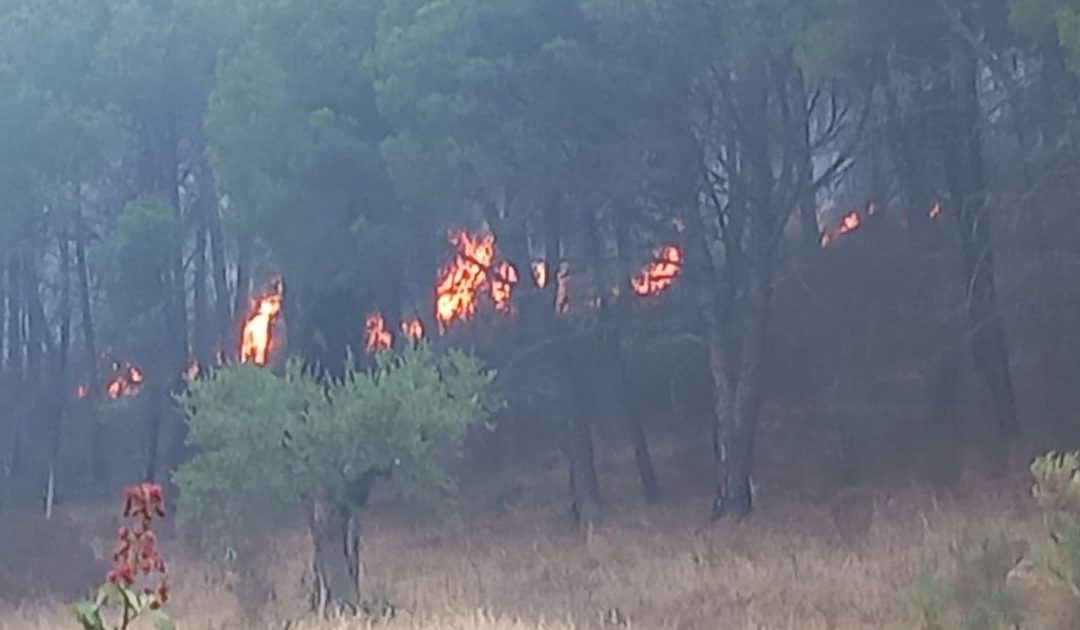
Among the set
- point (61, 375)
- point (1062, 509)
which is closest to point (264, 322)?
point (61, 375)

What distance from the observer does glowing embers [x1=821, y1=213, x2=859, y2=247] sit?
28266 millimetres

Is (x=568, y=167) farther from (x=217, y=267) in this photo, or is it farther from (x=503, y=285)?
(x=217, y=267)

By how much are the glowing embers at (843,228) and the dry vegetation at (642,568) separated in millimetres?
6798

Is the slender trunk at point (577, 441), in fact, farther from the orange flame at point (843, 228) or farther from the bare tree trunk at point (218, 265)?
the bare tree trunk at point (218, 265)

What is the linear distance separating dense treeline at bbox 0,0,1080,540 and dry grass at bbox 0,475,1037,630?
178 cm

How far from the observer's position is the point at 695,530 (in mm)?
20750

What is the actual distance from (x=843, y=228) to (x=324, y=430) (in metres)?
16.2

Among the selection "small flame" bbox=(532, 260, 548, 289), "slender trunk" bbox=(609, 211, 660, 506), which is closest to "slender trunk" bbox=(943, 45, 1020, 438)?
"slender trunk" bbox=(609, 211, 660, 506)

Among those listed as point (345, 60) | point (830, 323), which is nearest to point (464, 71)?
point (345, 60)

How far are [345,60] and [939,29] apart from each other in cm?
770

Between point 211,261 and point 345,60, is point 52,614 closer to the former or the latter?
point 345,60

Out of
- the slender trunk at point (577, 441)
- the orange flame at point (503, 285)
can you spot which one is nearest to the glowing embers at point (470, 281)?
the orange flame at point (503, 285)

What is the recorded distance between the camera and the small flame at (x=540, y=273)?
2409cm

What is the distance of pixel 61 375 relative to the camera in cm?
3194
